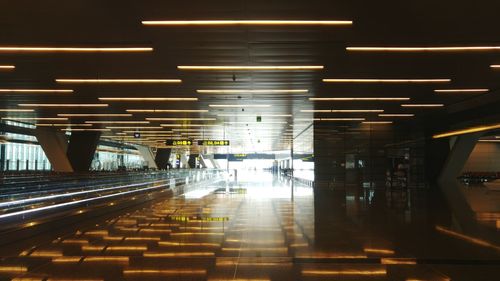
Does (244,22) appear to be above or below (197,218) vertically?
above

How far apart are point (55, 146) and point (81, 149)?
9.89ft

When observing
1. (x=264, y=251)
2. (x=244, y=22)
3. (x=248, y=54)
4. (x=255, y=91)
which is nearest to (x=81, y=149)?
(x=255, y=91)

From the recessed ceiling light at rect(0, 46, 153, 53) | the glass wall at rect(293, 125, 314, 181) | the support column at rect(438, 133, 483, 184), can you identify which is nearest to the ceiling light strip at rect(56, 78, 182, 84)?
the recessed ceiling light at rect(0, 46, 153, 53)

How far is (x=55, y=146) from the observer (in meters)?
37.3

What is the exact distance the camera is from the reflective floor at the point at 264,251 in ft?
21.2

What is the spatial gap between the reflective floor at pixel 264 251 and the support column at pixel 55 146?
88.2 ft

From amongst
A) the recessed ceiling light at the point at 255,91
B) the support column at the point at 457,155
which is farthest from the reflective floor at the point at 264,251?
the support column at the point at 457,155

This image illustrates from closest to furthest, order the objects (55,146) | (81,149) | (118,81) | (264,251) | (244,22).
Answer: (264,251)
(244,22)
(118,81)
(81,149)
(55,146)

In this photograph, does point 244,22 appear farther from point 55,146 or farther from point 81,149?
point 55,146

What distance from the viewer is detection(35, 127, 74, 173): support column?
36.5m

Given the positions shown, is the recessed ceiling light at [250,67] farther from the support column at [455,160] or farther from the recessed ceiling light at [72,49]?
the support column at [455,160]

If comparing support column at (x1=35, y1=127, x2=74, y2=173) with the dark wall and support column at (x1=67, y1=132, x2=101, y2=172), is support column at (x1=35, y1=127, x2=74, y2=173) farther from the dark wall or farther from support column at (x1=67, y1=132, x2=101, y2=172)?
the dark wall

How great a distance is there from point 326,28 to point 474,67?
589cm

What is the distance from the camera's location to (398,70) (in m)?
13.7
